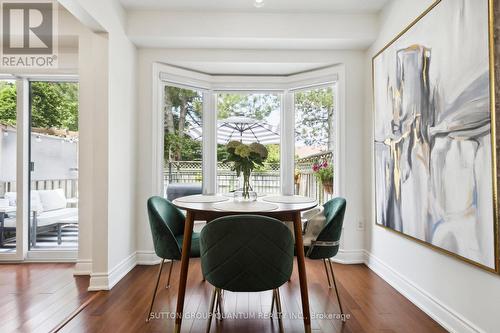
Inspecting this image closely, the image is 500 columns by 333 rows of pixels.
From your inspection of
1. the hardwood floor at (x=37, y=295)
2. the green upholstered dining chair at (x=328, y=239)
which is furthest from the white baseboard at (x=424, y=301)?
the hardwood floor at (x=37, y=295)

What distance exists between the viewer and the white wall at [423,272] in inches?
66.9

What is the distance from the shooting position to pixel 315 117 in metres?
3.68

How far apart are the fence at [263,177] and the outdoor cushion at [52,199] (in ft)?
4.00

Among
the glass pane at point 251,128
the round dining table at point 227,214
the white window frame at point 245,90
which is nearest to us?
the round dining table at point 227,214

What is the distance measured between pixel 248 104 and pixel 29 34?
8.52 ft

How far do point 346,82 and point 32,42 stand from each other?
3.69 meters

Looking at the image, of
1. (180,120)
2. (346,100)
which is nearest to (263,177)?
(180,120)

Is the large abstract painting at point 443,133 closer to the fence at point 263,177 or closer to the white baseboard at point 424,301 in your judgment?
the white baseboard at point 424,301

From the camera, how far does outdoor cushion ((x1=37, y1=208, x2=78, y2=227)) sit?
334 cm

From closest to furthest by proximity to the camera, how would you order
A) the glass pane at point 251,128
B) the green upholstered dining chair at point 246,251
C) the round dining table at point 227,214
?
1. the green upholstered dining chair at point 246,251
2. the round dining table at point 227,214
3. the glass pane at point 251,128

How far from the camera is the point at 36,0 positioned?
9.31ft

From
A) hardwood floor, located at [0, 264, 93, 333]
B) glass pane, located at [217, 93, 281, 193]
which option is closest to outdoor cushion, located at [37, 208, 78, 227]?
hardwood floor, located at [0, 264, 93, 333]

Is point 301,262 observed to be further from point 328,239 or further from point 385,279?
point 385,279

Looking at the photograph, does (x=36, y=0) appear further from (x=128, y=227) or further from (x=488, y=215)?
(x=488, y=215)
